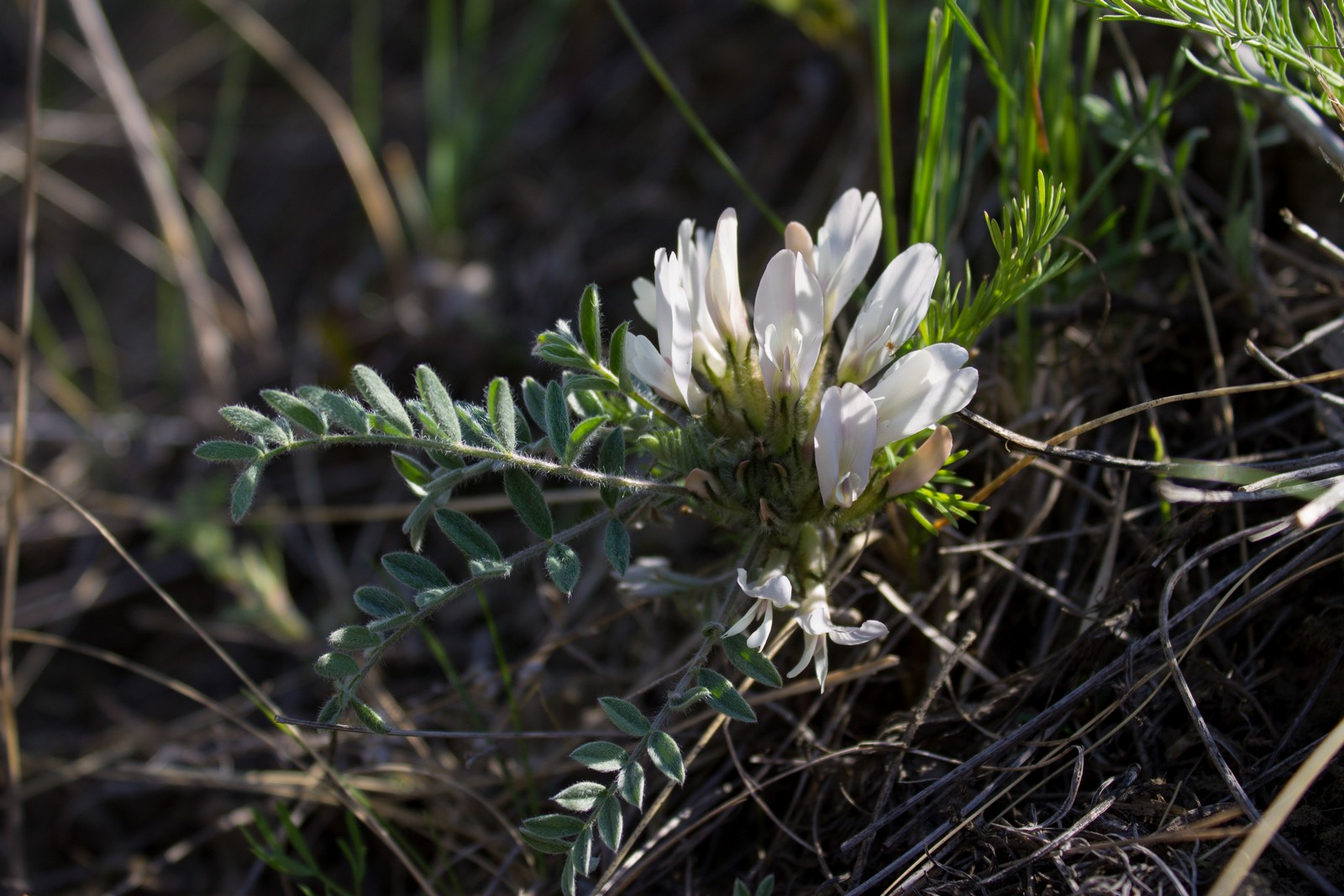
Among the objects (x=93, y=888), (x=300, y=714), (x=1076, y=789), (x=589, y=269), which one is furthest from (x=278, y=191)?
(x=1076, y=789)

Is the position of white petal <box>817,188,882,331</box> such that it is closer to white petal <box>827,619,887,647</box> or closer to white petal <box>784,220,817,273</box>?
white petal <box>784,220,817,273</box>

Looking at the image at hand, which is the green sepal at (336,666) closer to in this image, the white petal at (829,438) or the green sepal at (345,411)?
the green sepal at (345,411)

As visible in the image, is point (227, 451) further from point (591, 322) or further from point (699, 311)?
point (699, 311)

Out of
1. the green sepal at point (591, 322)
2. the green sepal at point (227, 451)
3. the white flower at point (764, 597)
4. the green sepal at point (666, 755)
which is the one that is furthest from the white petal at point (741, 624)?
the green sepal at point (227, 451)

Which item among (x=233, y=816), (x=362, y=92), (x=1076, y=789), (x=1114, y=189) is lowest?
(x=233, y=816)

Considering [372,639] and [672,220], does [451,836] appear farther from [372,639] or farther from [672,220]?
[672,220]

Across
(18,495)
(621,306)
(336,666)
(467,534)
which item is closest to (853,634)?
(467,534)

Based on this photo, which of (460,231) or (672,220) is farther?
(460,231)

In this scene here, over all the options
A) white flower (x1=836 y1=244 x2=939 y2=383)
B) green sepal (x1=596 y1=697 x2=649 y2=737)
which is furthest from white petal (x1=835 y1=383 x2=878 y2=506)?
green sepal (x1=596 y1=697 x2=649 y2=737)
